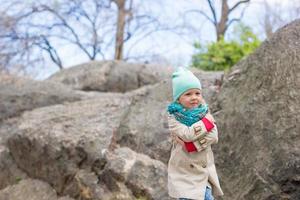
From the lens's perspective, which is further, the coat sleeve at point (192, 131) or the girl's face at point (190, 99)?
the girl's face at point (190, 99)

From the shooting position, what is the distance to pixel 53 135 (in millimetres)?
6449

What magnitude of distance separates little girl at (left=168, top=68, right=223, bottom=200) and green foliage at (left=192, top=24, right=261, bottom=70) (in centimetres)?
813

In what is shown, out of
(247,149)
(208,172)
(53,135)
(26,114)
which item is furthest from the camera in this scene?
(26,114)

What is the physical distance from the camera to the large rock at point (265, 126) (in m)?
4.72

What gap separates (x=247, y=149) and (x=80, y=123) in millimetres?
2220

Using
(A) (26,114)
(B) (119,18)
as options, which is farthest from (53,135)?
(B) (119,18)

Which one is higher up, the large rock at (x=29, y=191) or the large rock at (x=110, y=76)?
the large rock at (x=110, y=76)

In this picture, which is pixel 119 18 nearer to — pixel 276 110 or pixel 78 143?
pixel 78 143

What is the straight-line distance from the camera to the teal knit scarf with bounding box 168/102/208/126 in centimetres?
388

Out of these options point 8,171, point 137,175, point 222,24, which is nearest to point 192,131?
point 137,175

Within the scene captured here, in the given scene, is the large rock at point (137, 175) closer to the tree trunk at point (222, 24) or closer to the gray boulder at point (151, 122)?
the gray boulder at point (151, 122)

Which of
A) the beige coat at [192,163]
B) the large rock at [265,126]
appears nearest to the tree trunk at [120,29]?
the large rock at [265,126]

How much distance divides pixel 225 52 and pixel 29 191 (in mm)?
6800

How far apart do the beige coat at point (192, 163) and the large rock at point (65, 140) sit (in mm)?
2213
